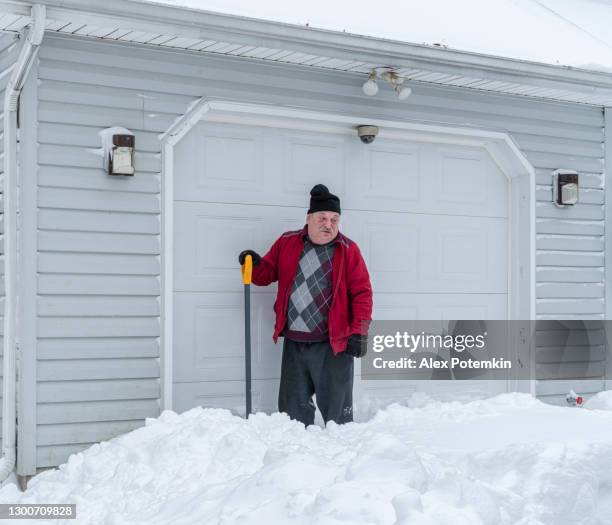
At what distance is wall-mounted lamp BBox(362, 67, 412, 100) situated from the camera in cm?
584

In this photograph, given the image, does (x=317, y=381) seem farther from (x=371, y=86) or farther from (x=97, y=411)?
(x=371, y=86)

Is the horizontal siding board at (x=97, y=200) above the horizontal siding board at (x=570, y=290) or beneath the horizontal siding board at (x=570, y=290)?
above

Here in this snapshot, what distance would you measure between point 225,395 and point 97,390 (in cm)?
92

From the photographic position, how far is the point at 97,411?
5223mm

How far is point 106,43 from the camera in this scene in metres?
5.25

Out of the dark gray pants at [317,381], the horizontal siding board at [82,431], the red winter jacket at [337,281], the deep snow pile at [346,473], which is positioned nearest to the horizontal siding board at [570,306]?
the deep snow pile at [346,473]

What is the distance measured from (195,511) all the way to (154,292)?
2362 mm

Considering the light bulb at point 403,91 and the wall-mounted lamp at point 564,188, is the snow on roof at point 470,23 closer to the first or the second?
the light bulb at point 403,91

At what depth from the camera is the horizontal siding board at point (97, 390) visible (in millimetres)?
5094

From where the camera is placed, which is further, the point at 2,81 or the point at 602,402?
the point at 602,402

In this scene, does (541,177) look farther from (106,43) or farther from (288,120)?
(106,43)

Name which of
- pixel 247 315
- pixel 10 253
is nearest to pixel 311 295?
pixel 247 315

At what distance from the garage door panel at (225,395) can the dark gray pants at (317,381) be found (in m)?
0.27

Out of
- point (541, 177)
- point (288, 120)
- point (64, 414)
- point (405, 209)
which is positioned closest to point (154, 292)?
point (64, 414)
